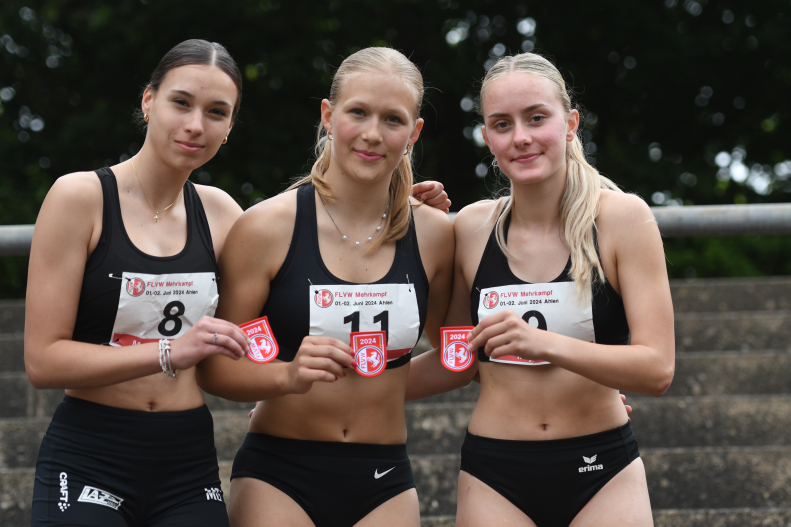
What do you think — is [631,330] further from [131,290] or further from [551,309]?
[131,290]

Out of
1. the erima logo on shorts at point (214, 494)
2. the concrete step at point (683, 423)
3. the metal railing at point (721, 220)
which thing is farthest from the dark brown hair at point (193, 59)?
the concrete step at point (683, 423)

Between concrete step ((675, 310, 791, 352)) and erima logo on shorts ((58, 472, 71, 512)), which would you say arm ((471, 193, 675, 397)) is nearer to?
erima logo on shorts ((58, 472, 71, 512))

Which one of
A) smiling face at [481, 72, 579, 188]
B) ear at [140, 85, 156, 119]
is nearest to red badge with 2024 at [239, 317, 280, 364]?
ear at [140, 85, 156, 119]

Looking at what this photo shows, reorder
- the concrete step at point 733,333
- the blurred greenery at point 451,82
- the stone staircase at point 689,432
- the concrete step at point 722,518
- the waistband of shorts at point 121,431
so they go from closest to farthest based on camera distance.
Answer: the waistband of shorts at point 121,431, the concrete step at point 722,518, the stone staircase at point 689,432, the concrete step at point 733,333, the blurred greenery at point 451,82

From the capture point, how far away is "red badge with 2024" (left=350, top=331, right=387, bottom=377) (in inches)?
110

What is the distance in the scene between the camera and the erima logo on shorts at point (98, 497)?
261 cm

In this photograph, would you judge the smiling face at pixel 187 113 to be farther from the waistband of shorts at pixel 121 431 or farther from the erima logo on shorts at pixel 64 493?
the erima logo on shorts at pixel 64 493

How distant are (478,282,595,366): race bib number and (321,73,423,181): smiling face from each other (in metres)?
0.65

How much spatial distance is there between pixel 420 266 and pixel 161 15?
7.93m

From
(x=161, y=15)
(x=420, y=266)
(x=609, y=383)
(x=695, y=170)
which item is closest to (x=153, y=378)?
(x=420, y=266)

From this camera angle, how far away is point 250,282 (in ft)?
9.57

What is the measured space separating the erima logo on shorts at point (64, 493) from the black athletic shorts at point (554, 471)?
1346mm

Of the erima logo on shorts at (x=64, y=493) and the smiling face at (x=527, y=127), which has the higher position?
the smiling face at (x=527, y=127)

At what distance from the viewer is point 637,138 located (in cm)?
1114
